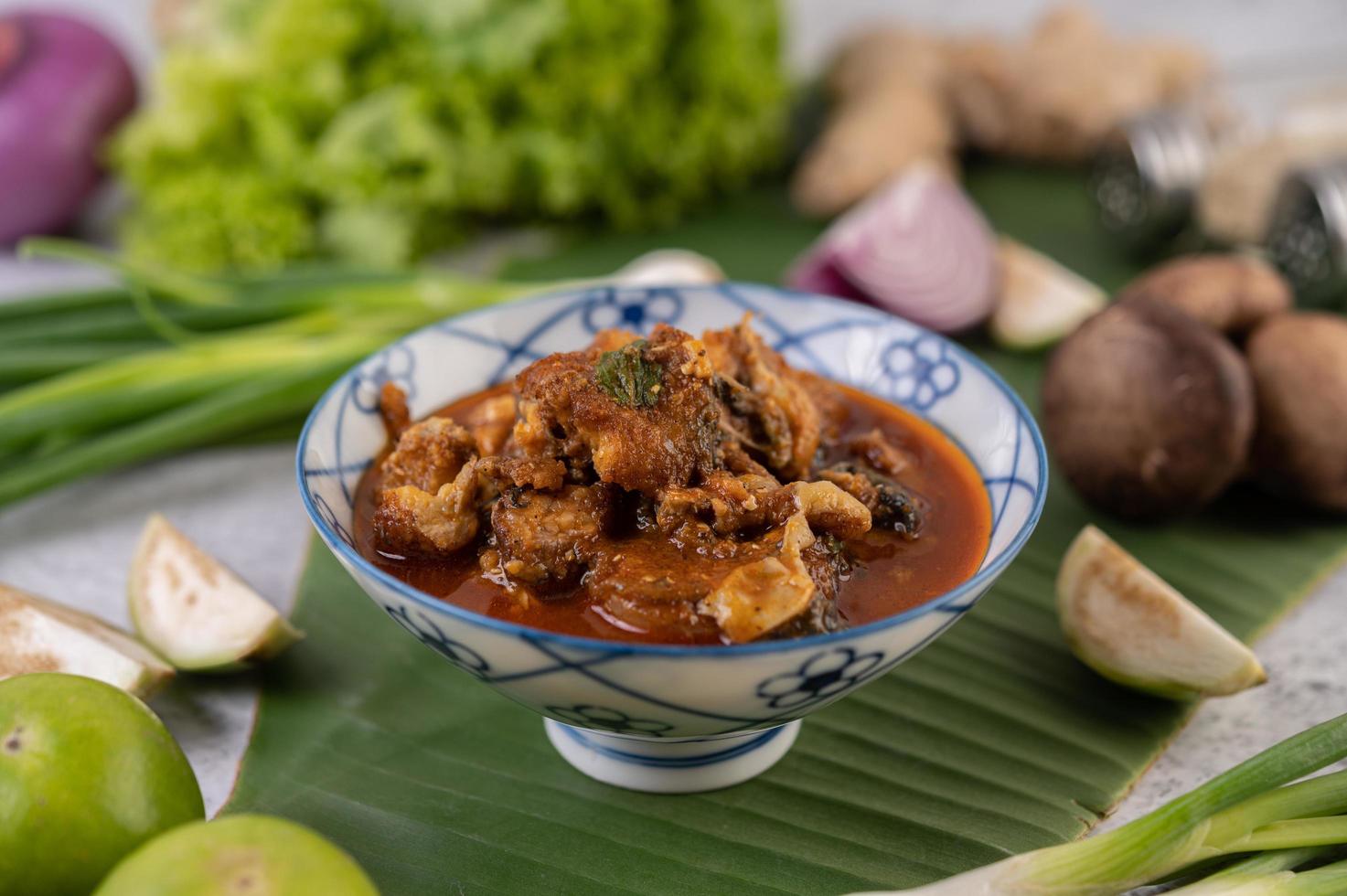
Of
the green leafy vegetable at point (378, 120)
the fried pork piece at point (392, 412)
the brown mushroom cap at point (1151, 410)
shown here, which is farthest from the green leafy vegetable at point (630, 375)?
the green leafy vegetable at point (378, 120)

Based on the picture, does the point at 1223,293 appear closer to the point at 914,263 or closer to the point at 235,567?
the point at 914,263

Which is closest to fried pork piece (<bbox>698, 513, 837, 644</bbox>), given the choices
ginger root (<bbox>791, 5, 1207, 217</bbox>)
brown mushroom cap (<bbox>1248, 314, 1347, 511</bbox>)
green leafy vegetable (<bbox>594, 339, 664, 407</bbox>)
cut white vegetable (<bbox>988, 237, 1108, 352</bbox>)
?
green leafy vegetable (<bbox>594, 339, 664, 407</bbox>)

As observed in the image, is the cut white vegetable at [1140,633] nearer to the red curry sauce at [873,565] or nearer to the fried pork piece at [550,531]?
the red curry sauce at [873,565]

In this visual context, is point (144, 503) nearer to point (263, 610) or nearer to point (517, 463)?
point (263, 610)

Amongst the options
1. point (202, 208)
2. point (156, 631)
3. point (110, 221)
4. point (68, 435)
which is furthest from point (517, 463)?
point (110, 221)

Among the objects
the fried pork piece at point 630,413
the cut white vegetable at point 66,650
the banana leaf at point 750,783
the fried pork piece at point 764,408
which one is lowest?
the banana leaf at point 750,783

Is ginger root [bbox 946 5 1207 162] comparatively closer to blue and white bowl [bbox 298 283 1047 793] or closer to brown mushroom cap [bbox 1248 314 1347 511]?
brown mushroom cap [bbox 1248 314 1347 511]
